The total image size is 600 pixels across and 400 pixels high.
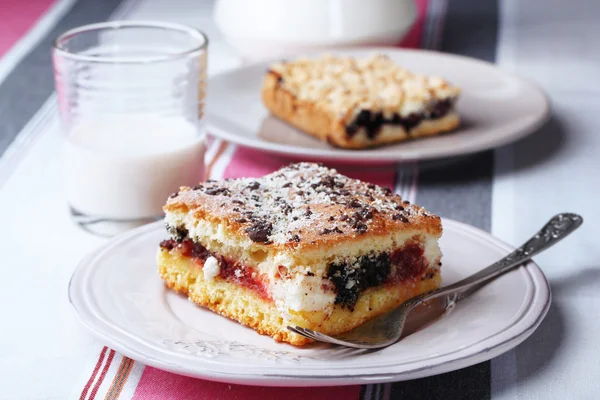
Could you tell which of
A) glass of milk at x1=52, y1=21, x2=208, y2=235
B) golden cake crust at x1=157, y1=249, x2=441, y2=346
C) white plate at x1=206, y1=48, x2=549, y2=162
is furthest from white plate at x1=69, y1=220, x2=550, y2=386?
white plate at x1=206, y1=48, x2=549, y2=162

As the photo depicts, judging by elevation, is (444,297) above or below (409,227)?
below

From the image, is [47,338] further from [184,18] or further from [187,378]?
[184,18]

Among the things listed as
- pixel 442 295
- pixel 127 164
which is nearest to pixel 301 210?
pixel 442 295

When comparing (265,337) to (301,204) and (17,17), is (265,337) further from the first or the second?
(17,17)

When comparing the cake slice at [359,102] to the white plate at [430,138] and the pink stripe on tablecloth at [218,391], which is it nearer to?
the white plate at [430,138]

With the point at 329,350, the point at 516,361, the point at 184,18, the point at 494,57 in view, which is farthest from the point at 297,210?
the point at 184,18

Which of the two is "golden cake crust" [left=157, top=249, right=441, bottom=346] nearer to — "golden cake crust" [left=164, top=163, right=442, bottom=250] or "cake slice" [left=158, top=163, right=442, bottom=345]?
"cake slice" [left=158, top=163, right=442, bottom=345]
